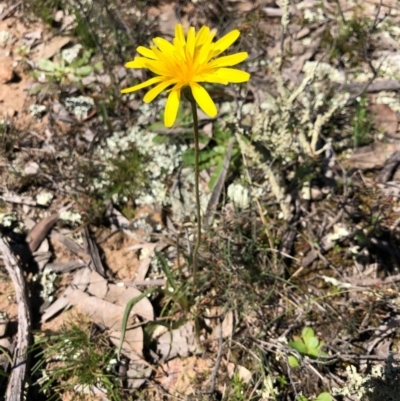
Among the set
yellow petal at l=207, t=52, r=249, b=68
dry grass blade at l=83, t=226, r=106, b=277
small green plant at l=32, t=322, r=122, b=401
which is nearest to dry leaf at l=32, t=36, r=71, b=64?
dry grass blade at l=83, t=226, r=106, b=277

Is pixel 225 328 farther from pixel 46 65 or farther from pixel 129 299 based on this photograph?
pixel 46 65

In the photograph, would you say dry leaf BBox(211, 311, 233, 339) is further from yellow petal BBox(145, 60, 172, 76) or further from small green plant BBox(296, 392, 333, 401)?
yellow petal BBox(145, 60, 172, 76)

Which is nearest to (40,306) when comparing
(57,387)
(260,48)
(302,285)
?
(57,387)

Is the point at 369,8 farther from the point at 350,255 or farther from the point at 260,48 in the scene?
the point at 350,255

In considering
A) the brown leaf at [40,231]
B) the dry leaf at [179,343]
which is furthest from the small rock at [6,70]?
the dry leaf at [179,343]

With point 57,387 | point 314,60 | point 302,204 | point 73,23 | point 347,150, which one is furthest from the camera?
point 73,23

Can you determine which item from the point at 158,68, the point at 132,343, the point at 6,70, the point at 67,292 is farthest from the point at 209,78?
the point at 6,70
